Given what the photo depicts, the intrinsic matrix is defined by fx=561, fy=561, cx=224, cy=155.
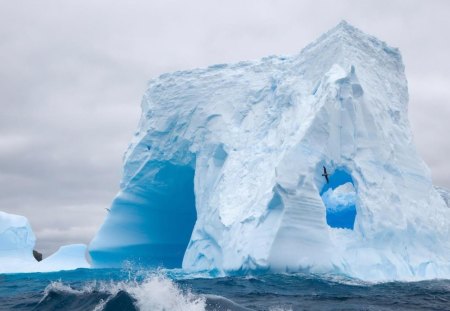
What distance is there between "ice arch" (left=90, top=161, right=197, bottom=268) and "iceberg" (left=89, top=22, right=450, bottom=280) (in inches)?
1.6

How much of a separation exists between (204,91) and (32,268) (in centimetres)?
954

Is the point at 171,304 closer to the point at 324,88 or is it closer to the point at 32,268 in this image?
the point at 324,88

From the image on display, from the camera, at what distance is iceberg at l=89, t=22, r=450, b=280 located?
13508 mm

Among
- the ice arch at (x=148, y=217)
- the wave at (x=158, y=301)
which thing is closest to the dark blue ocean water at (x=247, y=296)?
the wave at (x=158, y=301)

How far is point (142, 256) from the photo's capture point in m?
20.1

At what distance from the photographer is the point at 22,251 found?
22.1 metres

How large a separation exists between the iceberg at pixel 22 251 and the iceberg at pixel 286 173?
2.84 metres

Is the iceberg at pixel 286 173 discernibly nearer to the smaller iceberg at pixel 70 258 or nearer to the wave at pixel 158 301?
the smaller iceberg at pixel 70 258

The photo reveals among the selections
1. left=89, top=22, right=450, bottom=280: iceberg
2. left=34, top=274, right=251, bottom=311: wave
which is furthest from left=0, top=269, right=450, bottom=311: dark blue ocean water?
left=89, top=22, right=450, bottom=280: iceberg

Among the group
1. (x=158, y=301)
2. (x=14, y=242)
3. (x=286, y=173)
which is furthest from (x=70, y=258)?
(x=158, y=301)

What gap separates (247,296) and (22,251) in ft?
51.5

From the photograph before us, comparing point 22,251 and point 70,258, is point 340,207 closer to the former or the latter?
point 70,258

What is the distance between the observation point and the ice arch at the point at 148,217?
738 inches

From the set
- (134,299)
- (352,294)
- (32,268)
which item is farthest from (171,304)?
(32,268)
